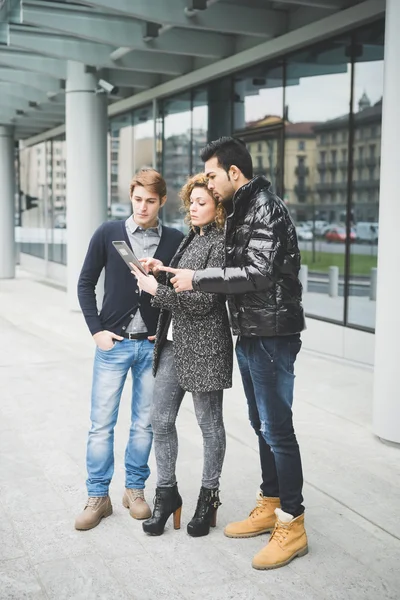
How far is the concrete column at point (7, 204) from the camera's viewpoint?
21.7m

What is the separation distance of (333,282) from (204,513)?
672 centimetres

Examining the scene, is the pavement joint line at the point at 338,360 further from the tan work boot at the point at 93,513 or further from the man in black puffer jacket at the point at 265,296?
the man in black puffer jacket at the point at 265,296

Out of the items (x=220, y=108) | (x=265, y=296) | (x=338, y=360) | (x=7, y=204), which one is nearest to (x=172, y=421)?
(x=265, y=296)

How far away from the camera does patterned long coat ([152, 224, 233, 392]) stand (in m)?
3.97

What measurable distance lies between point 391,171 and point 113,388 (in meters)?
2.77

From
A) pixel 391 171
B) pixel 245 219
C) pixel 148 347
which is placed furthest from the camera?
pixel 391 171

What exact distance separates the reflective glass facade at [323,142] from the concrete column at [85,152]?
176 cm

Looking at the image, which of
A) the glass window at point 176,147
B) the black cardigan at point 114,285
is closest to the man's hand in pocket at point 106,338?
the black cardigan at point 114,285

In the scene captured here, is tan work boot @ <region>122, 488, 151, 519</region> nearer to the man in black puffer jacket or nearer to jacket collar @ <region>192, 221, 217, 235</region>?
the man in black puffer jacket

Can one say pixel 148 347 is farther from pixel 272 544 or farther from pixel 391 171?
pixel 391 171

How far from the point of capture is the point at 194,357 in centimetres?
406

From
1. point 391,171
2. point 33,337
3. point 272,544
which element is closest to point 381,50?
point 391,171

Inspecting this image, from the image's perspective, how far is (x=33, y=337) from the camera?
1141 cm

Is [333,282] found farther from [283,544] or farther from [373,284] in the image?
[283,544]
